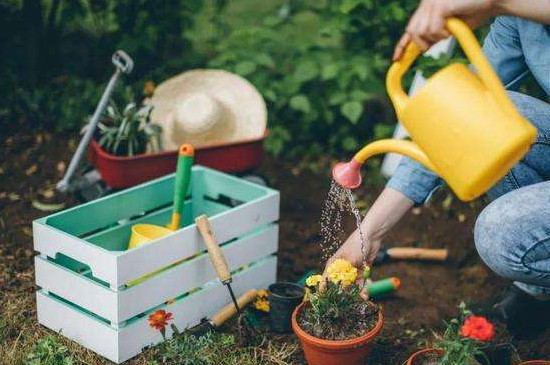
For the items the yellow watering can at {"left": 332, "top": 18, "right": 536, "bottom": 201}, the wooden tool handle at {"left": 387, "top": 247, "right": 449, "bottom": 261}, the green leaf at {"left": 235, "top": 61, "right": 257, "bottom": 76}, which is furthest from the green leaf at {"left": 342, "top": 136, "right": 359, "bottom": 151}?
the yellow watering can at {"left": 332, "top": 18, "right": 536, "bottom": 201}

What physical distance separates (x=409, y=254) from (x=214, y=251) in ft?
2.83

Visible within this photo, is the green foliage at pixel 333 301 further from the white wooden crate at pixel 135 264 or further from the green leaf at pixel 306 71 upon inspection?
the green leaf at pixel 306 71

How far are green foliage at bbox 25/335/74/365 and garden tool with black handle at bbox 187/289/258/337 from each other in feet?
1.17

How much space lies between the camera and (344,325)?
2.18 meters

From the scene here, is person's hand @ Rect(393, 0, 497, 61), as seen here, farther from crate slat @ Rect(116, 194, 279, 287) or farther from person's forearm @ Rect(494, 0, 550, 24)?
crate slat @ Rect(116, 194, 279, 287)

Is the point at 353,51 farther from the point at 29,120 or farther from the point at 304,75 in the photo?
the point at 29,120

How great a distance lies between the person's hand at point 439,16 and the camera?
1719 mm

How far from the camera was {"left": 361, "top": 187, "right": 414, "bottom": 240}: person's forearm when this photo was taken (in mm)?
2205

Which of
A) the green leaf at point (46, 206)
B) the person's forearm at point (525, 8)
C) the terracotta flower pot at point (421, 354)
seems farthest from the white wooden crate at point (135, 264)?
the person's forearm at point (525, 8)

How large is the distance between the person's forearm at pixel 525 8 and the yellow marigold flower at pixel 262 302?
1.15 m

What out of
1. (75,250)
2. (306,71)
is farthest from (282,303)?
(306,71)

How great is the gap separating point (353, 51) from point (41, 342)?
1.88 meters

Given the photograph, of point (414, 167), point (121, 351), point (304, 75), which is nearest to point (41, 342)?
point (121, 351)

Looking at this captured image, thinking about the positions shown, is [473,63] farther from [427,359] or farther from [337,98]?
[337,98]
